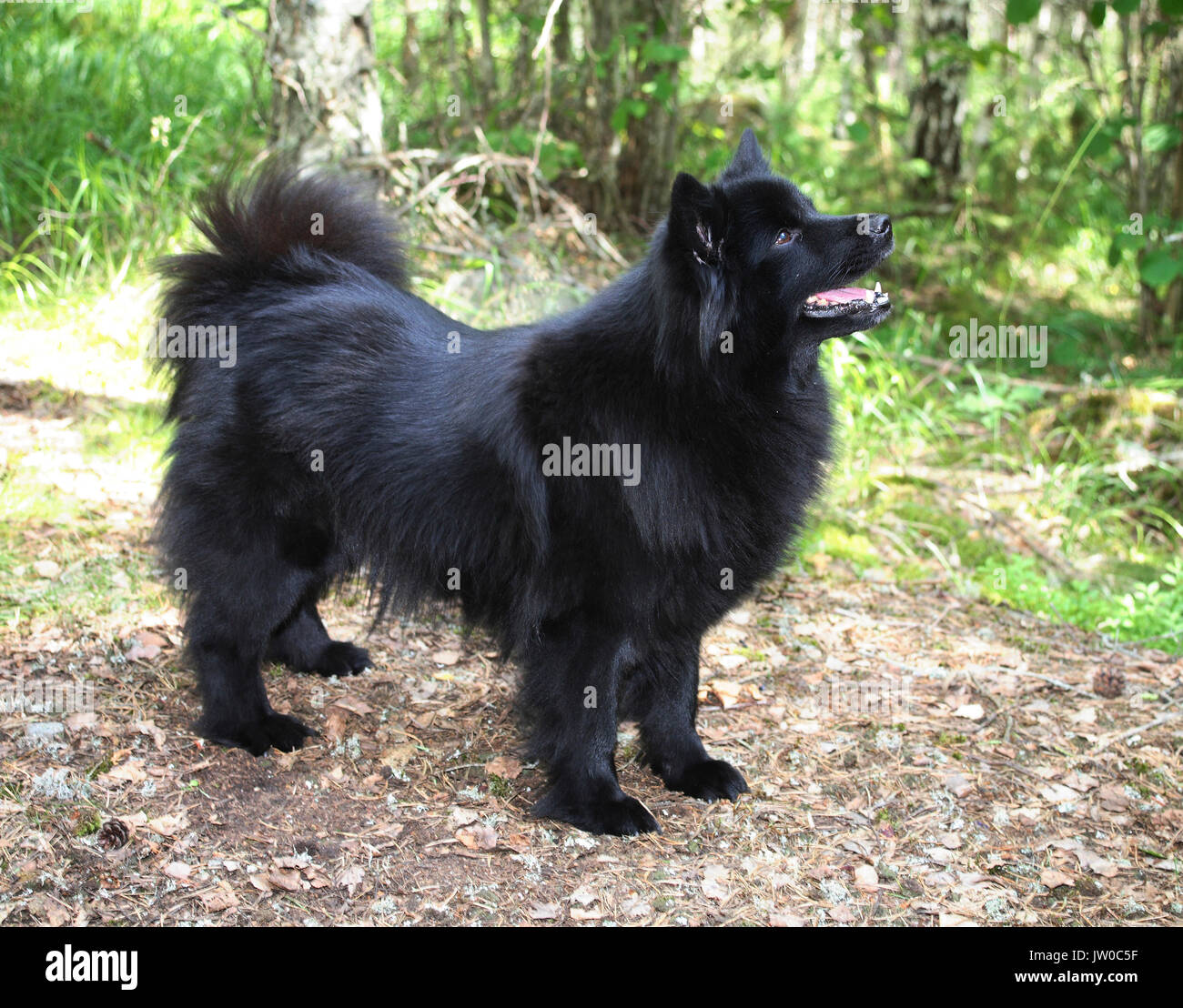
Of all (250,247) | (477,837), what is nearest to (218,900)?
(477,837)

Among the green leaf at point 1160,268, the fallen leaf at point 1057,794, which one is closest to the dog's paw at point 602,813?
the fallen leaf at point 1057,794

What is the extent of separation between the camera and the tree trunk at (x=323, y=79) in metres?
5.64

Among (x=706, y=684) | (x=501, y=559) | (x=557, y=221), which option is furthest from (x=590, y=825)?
(x=557, y=221)

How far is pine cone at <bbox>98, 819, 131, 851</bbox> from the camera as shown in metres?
2.80

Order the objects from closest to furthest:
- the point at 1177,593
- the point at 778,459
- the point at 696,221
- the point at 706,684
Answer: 1. the point at 696,221
2. the point at 778,459
3. the point at 706,684
4. the point at 1177,593

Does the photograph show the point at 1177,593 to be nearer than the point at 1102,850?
No

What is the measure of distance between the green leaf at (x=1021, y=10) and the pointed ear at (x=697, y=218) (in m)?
3.87

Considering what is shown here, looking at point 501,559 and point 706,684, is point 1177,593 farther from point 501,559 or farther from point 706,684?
point 501,559

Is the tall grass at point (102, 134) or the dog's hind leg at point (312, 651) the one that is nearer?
the dog's hind leg at point (312, 651)

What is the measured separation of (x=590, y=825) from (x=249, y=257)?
7.00 ft

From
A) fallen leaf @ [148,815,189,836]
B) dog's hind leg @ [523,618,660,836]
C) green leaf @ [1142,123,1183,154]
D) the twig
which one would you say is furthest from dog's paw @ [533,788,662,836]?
green leaf @ [1142,123,1183,154]

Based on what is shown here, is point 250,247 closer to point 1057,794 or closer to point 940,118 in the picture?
point 1057,794

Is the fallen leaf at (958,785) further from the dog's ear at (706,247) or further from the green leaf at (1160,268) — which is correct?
the green leaf at (1160,268)

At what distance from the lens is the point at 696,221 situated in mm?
2740
